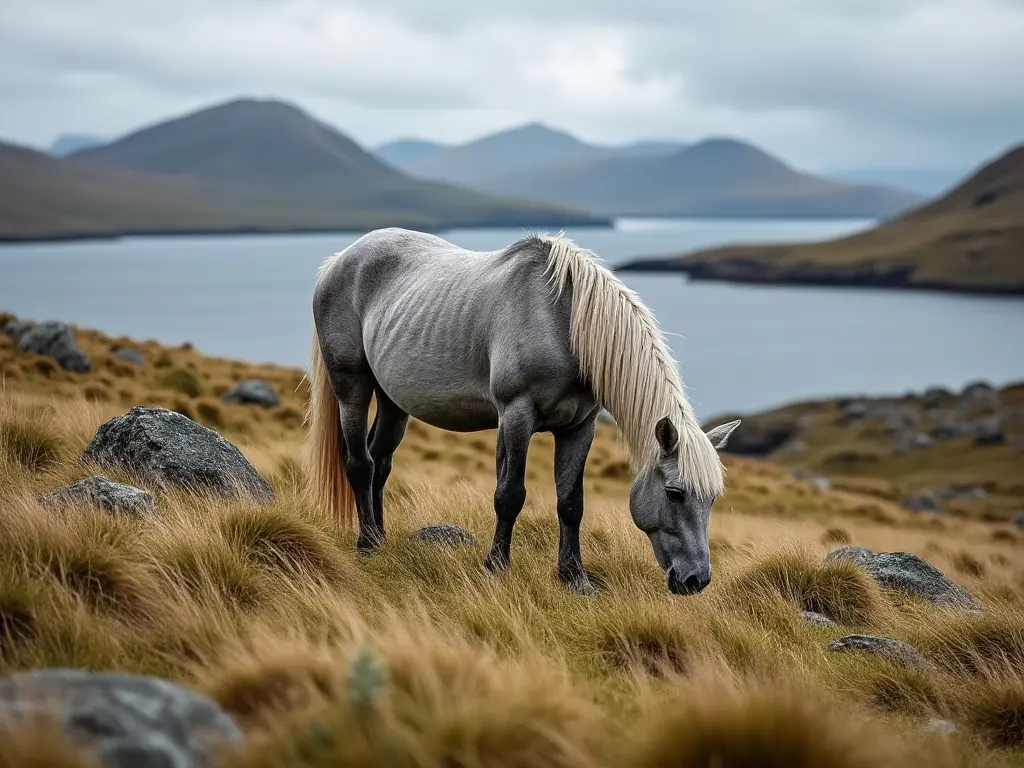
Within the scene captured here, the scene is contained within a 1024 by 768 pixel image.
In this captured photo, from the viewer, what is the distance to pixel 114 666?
4.11m

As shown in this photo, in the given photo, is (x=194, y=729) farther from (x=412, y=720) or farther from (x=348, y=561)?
(x=348, y=561)

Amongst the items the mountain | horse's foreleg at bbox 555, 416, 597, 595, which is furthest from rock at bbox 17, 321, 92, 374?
the mountain

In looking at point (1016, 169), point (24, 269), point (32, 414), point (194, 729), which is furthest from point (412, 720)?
point (1016, 169)

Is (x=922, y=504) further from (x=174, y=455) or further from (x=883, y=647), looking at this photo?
(x=174, y=455)

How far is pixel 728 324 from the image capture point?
9862 centimetres

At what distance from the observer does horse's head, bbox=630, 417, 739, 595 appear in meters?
5.74

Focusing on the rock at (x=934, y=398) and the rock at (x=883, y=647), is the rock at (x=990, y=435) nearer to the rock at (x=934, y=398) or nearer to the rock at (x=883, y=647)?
the rock at (x=934, y=398)

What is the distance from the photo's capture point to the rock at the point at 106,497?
6.07m

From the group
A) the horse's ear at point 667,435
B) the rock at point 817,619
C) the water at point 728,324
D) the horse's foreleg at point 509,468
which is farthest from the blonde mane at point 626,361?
the water at point 728,324

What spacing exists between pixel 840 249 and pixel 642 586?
170354 millimetres

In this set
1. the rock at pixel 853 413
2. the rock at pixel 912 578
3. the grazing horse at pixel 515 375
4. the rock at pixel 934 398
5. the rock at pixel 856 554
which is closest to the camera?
the grazing horse at pixel 515 375

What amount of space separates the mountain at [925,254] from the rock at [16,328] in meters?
131

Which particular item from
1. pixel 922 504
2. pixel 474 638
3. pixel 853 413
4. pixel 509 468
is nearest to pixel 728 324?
pixel 853 413

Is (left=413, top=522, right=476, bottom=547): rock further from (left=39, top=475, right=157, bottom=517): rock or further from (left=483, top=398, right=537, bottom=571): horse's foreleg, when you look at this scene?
(left=39, top=475, right=157, bottom=517): rock
